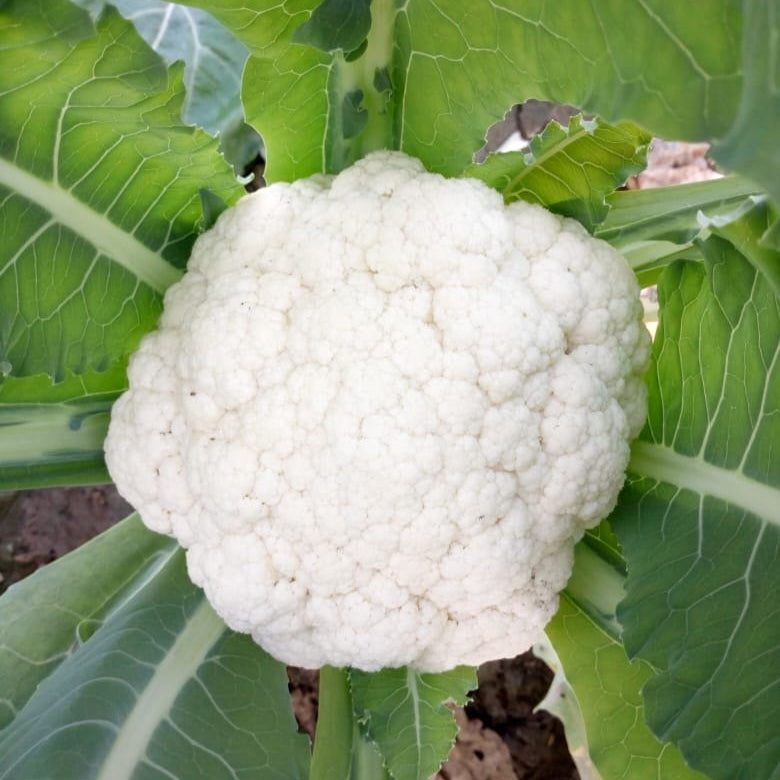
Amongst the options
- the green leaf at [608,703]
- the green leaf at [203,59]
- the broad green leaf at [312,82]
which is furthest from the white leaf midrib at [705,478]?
the green leaf at [203,59]

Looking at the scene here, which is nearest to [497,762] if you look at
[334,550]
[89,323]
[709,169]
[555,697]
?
[555,697]

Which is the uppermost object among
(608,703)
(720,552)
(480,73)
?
(480,73)

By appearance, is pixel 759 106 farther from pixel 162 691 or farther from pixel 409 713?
pixel 409 713

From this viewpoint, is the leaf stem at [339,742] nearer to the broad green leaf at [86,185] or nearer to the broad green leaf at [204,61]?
the broad green leaf at [86,185]

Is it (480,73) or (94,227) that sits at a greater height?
(480,73)

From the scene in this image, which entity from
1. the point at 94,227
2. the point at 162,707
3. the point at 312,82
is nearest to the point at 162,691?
the point at 162,707

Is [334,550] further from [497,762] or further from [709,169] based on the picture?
[709,169]

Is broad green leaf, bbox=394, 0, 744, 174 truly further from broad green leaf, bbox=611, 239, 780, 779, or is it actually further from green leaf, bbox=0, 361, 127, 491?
green leaf, bbox=0, 361, 127, 491

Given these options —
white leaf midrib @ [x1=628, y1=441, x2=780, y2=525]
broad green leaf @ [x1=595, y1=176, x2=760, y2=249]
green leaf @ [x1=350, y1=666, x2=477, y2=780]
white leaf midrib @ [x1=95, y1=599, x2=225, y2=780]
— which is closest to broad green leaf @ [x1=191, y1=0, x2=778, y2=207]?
broad green leaf @ [x1=595, y1=176, x2=760, y2=249]
